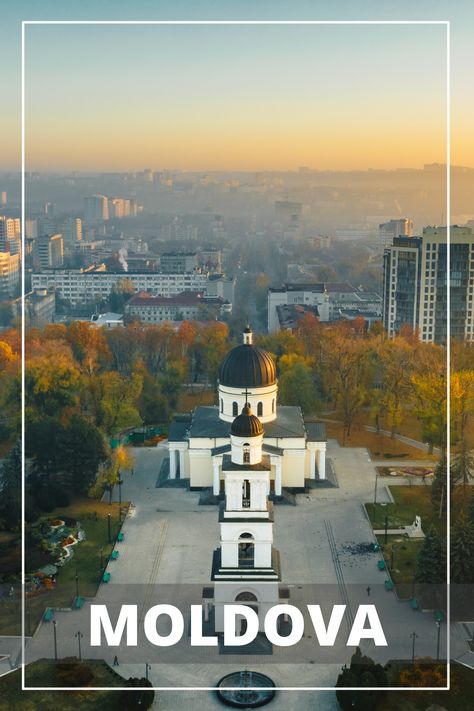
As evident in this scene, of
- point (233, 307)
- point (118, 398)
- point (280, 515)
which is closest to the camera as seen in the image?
point (280, 515)

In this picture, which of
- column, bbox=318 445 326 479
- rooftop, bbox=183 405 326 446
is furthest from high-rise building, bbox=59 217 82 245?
column, bbox=318 445 326 479

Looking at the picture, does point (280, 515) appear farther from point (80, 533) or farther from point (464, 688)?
point (464, 688)

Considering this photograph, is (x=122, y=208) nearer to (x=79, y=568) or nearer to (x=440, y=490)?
(x=440, y=490)

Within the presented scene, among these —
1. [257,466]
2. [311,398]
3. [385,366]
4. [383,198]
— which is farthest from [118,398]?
[383,198]

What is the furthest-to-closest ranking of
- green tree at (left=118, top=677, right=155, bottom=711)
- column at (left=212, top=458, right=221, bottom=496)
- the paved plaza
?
column at (left=212, top=458, right=221, bottom=496)
the paved plaza
green tree at (left=118, top=677, right=155, bottom=711)

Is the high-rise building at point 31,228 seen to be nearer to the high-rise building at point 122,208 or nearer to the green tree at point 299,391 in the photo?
the high-rise building at point 122,208

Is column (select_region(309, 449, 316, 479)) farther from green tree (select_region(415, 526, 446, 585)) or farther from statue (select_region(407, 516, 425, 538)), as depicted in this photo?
green tree (select_region(415, 526, 446, 585))

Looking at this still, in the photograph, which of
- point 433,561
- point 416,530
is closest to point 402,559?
point 416,530
